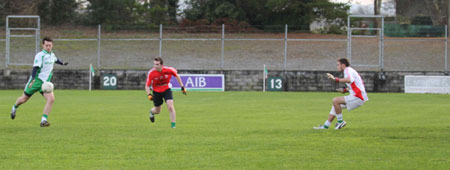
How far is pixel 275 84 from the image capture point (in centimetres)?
2964

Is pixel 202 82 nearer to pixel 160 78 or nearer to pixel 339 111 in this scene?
pixel 160 78

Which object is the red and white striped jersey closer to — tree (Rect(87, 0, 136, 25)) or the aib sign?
the aib sign

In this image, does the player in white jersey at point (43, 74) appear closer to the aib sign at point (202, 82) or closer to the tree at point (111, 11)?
the aib sign at point (202, 82)

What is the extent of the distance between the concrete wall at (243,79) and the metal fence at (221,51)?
483 centimetres

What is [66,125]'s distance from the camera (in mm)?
13531

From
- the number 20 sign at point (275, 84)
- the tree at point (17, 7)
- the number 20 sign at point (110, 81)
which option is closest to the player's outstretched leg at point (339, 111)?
the number 20 sign at point (275, 84)

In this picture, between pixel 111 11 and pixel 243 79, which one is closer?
pixel 243 79

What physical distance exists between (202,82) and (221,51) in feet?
25.3

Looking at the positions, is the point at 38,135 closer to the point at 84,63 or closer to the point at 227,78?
the point at 227,78

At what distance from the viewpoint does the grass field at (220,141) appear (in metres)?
8.48

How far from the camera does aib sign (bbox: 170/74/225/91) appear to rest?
95.4ft

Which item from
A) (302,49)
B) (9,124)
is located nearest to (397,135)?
(9,124)

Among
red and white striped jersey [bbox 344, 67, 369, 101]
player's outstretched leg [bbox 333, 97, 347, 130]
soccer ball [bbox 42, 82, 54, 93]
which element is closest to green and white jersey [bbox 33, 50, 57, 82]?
soccer ball [bbox 42, 82, 54, 93]

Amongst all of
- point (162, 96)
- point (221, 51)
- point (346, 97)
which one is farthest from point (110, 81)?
point (346, 97)
